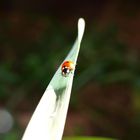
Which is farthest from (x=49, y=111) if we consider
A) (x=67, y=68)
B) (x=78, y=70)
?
(x=78, y=70)

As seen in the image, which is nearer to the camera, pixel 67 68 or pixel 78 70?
pixel 67 68

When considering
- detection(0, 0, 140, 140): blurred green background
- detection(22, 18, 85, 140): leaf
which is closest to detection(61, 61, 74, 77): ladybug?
detection(22, 18, 85, 140): leaf

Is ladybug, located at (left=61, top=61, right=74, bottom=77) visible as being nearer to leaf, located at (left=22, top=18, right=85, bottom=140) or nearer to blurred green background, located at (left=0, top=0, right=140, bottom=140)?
leaf, located at (left=22, top=18, right=85, bottom=140)

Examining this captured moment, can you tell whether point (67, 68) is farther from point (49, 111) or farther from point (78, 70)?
point (78, 70)

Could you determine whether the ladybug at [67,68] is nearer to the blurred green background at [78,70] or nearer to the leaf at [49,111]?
the leaf at [49,111]

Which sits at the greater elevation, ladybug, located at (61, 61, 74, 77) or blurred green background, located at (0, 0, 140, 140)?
blurred green background, located at (0, 0, 140, 140)
